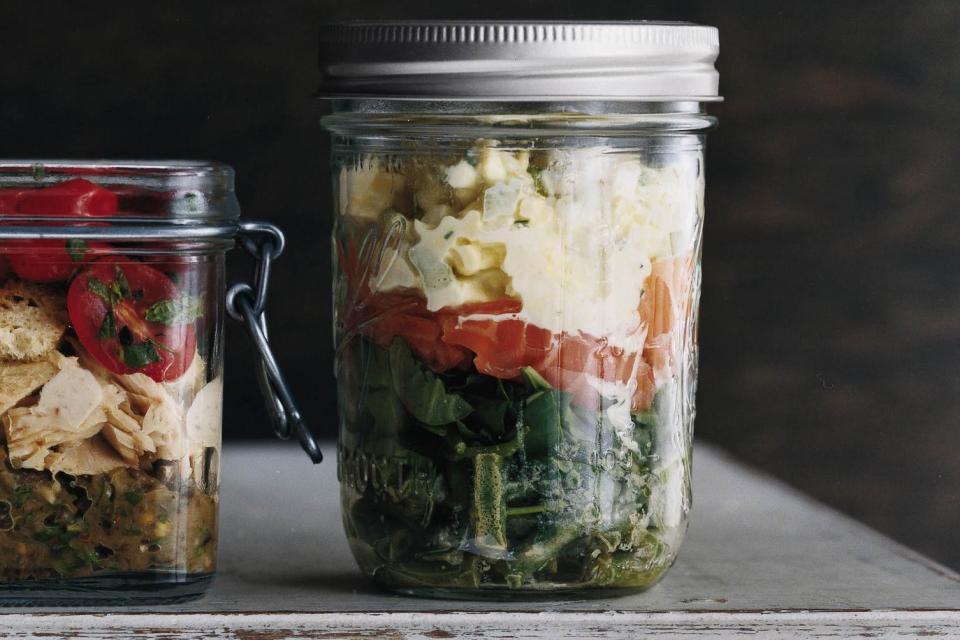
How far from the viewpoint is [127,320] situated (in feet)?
2.03

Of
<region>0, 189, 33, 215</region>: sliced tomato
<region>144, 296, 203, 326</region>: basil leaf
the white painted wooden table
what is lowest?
the white painted wooden table

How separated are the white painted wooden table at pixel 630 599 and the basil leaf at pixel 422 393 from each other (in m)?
0.09

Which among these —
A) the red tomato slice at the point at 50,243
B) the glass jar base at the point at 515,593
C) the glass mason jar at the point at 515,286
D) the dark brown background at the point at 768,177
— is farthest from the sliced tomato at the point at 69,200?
the dark brown background at the point at 768,177

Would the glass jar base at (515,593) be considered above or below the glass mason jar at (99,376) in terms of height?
A: below

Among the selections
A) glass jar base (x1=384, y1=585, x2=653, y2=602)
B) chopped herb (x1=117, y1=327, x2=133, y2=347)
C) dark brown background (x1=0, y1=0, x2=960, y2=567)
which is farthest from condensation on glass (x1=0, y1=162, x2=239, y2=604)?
dark brown background (x1=0, y1=0, x2=960, y2=567)

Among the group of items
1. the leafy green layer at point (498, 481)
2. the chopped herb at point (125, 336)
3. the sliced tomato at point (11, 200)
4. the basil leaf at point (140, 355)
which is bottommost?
the leafy green layer at point (498, 481)

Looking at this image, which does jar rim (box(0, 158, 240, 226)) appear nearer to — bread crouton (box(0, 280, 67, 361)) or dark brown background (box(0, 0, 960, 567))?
bread crouton (box(0, 280, 67, 361))

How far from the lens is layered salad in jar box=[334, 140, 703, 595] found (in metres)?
0.63

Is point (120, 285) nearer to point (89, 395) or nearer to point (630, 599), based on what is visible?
point (89, 395)

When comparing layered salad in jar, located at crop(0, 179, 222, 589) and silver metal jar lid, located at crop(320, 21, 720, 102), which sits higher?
silver metal jar lid, located at crop(320, 21, 720, 102)

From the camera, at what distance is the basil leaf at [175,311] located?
63cm

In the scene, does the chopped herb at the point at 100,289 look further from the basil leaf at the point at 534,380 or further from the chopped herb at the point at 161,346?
the basil leaf at the point at 534,380

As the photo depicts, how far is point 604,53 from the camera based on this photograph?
62 centimetres

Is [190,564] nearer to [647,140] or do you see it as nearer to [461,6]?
[647,140]
